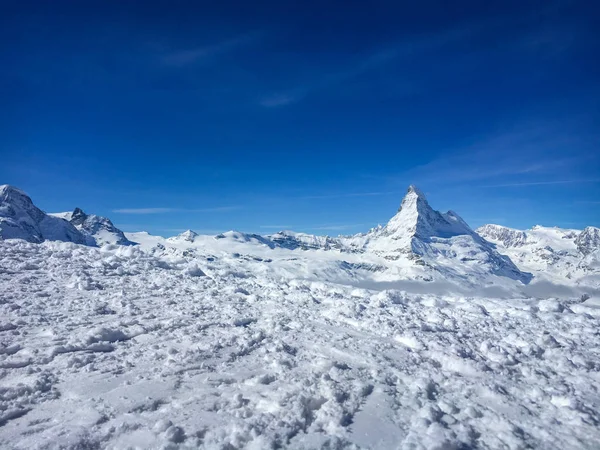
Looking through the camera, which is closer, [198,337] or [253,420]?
[253,420]

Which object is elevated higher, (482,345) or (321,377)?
(482,345)

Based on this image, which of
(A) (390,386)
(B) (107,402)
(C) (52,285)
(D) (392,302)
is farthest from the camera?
(D) (392,302)

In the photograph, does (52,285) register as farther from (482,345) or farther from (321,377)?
(482,345)

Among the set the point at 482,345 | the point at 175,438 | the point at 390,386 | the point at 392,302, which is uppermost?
the point at 392,302

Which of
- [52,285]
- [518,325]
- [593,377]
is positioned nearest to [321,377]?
[593,377]

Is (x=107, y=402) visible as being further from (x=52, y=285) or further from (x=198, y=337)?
(x=52, y=285)

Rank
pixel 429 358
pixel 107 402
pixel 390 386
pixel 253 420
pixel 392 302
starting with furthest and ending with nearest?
pixel 392 302, pixel 429 358, pixel 390 386, pixel 107 402, pixel 253 420
